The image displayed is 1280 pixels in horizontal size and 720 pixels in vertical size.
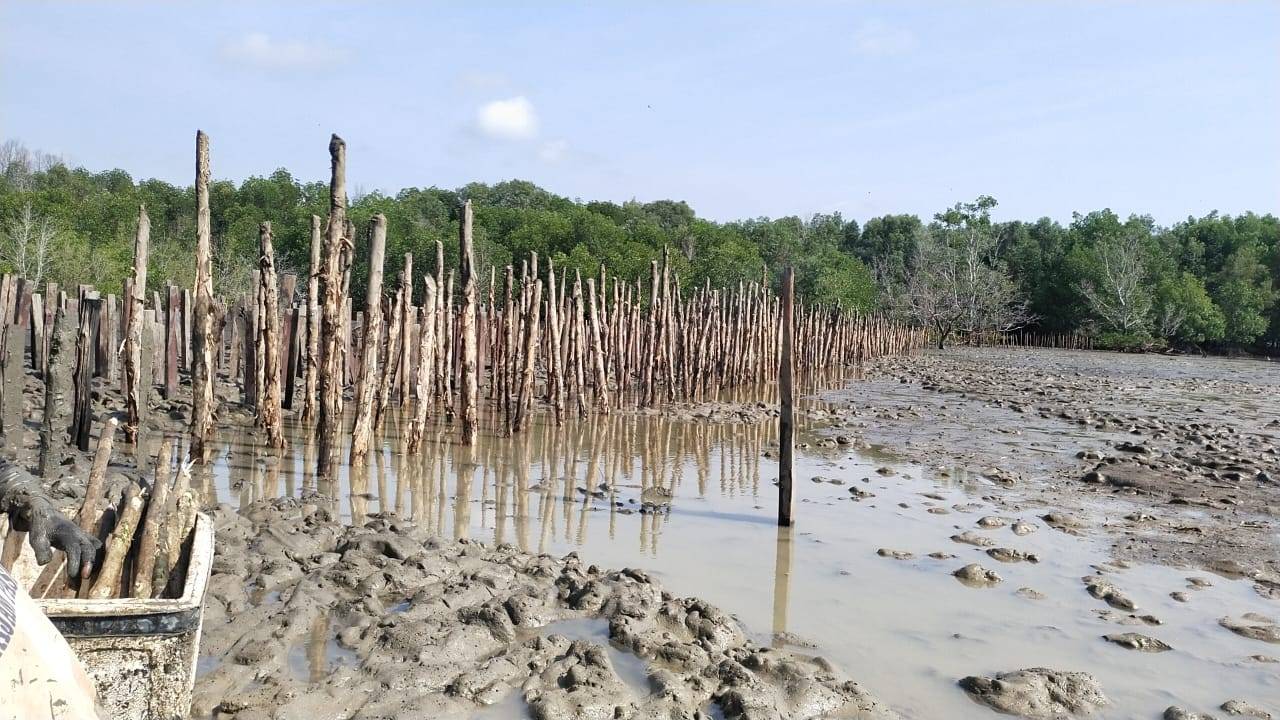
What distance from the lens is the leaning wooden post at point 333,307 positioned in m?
8.55

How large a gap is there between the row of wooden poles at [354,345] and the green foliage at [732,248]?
1016cm

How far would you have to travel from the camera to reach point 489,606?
501 centimetres

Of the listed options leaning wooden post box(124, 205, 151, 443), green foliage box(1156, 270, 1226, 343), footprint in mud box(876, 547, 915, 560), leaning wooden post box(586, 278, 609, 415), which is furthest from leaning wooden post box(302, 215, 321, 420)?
green foliage box(1156, 270, 1226, 343)

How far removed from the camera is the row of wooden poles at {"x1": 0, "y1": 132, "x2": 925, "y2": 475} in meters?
8.72

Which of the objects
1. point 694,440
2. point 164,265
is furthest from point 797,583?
point 164,265

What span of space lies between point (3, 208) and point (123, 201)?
553cm

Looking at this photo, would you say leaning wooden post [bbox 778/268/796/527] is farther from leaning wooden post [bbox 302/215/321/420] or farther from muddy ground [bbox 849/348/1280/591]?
leaning wooden post [bbox 302/215/321/420]

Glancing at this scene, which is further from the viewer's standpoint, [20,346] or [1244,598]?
[20,346]

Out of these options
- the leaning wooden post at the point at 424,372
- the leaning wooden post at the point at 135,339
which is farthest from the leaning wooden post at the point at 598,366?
the leaning wooden post at the point at 135,339

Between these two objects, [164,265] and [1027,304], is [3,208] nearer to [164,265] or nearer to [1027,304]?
[164,265]

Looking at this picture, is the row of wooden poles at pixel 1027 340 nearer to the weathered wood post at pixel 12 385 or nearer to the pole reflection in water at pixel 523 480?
the pole reflection in water at pixel 523 480

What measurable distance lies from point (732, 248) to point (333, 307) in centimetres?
3012

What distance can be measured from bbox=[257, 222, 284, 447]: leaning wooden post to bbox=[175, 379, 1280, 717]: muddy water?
0.33 m

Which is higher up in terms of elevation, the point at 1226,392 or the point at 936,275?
the point at 936,275
